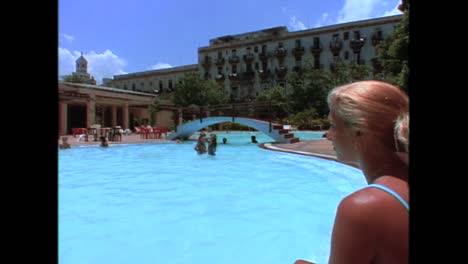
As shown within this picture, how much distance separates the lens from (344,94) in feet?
3.62

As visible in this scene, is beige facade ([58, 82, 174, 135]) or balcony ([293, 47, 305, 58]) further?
balcony ([293, 47, 305, 58])

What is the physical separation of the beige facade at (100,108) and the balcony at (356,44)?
2569 centimetres

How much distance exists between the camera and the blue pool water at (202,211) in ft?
13.7

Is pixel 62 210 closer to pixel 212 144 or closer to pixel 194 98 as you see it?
pixel 212 144

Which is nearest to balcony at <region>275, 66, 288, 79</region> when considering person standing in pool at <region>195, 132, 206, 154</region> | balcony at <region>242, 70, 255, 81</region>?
balcony at <region>242, 70, 255, 81</region>

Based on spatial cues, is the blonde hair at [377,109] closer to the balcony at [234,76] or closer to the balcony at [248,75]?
the balcony at [248,75]

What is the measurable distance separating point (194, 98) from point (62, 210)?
3689cm

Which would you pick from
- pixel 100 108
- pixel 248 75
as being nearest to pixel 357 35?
pixel 248 75

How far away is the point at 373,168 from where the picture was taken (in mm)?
1121

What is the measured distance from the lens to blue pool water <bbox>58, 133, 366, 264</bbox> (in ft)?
13.7

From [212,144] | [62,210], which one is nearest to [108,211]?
[62,210]

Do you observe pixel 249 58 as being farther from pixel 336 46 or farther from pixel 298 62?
pixel 336 46

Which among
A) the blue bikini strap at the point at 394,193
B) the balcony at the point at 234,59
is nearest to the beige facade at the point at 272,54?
the balcony at the point at 234,59

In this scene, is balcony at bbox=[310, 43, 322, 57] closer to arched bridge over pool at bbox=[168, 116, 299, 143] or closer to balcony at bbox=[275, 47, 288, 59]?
balcony at bbox=[275, 47, 288, 59]
